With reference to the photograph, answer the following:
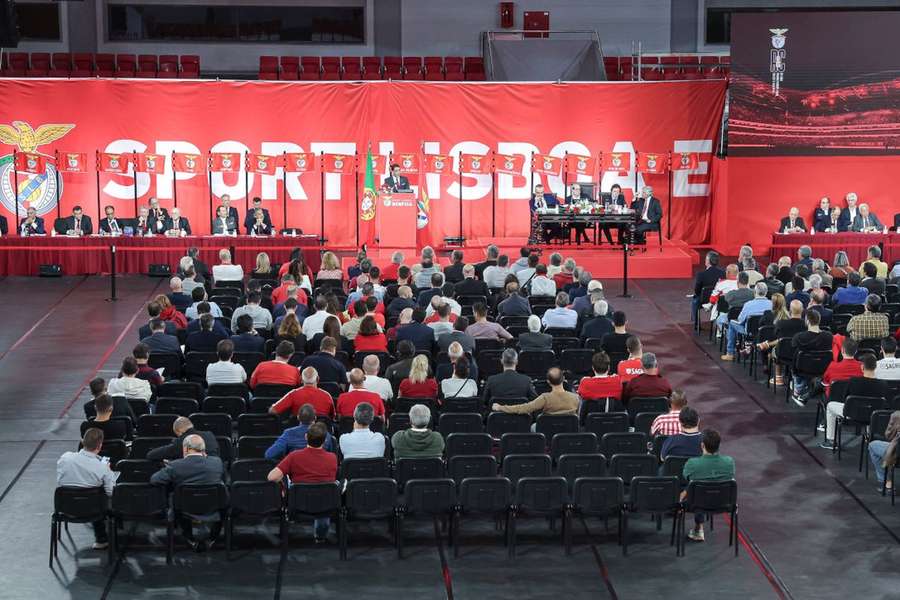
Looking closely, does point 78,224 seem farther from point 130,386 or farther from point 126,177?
point 130,386

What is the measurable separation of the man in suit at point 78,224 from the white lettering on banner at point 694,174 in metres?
12.3

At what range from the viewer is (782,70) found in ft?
88.8

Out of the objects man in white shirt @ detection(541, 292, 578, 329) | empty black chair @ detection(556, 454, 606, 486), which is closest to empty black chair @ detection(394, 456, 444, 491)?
empty black chair @ detection(556, 454, 606, 486)

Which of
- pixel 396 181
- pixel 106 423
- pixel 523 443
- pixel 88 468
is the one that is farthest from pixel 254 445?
pixel 396 181

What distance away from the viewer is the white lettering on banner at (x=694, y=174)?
29.0 meters

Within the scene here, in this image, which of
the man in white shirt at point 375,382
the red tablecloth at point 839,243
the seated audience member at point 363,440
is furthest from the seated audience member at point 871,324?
the red tablecloth at point 839,243

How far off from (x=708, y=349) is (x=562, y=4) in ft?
50.5

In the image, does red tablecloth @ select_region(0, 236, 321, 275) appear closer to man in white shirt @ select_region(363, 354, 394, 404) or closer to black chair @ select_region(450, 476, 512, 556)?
man in white shirt @ select_region(363, 354, 394, 404)

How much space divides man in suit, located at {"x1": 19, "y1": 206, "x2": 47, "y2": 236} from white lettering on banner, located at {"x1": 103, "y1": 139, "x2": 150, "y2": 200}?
227 centimetres

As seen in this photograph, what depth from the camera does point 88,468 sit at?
1155cm

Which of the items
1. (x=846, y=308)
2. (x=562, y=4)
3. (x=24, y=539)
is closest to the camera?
(x=24, y=539)

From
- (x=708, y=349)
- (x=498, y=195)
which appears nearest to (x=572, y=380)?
(x=708, y=349)

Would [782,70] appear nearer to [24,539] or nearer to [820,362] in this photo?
[820,362]

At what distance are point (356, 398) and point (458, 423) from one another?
1052mm
